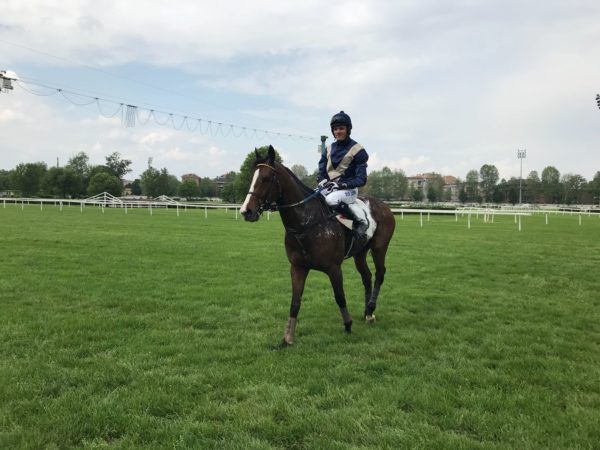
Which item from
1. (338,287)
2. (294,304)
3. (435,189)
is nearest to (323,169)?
(338,287)

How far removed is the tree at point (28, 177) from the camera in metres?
91.6

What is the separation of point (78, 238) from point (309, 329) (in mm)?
13346

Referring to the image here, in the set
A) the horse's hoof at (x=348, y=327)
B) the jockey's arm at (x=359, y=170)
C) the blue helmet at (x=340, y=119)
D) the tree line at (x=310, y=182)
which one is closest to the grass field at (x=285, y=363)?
the horse's hoof at (x=348, y=327)

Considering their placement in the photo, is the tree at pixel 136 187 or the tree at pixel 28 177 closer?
the tree at pixel 28 177

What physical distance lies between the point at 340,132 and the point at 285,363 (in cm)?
322

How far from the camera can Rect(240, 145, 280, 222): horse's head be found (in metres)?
5.11

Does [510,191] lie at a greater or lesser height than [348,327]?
greater

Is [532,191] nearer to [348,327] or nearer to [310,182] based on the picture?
[310,182]

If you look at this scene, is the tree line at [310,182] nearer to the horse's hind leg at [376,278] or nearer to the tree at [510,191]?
the tree at [510,191]

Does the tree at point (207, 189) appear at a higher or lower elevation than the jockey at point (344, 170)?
higher

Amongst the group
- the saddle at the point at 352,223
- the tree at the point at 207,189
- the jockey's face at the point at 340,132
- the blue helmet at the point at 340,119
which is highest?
the tree at the point at 207,189

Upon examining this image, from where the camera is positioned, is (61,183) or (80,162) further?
(80,162)

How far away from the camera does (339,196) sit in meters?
6.17

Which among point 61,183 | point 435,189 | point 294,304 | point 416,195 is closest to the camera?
point 294,304
